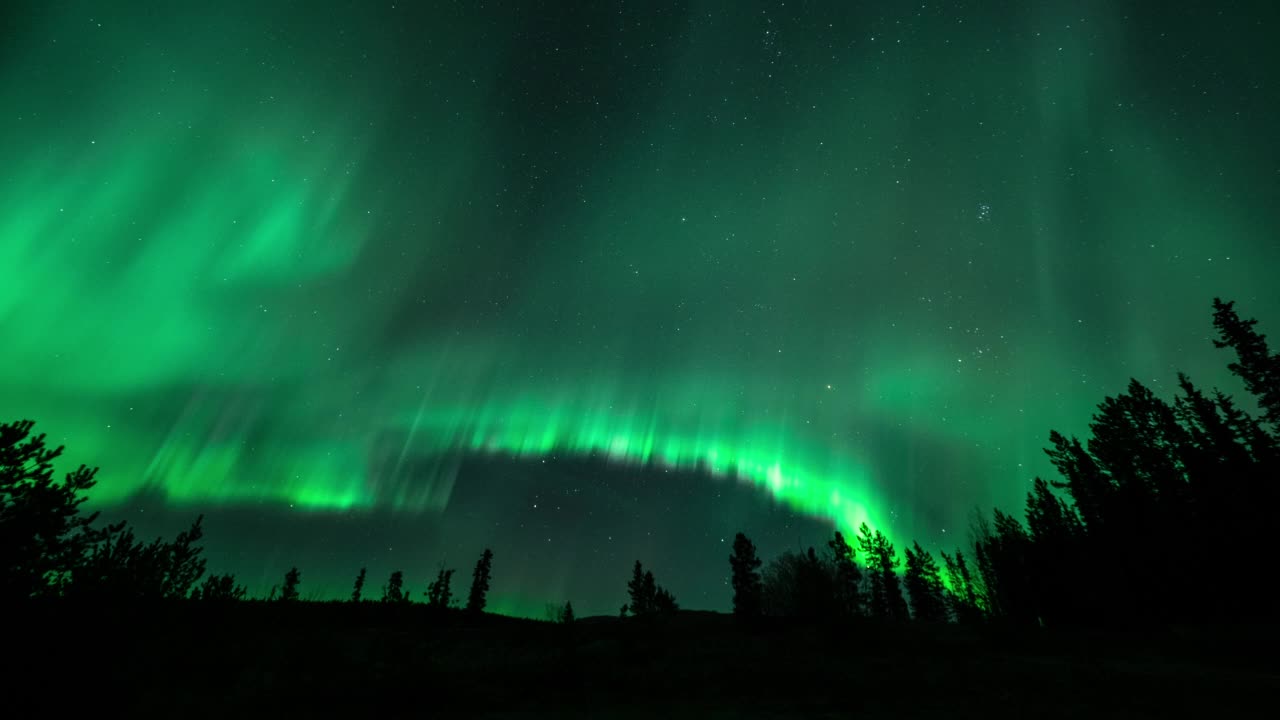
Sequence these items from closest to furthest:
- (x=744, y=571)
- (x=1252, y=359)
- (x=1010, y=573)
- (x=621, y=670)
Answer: (x=621, y=670) → (x=1252, y=359) → (x=1010, y=573) → (x=744, y=571)

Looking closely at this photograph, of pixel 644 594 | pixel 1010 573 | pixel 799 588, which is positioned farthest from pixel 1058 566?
pixel 644 594

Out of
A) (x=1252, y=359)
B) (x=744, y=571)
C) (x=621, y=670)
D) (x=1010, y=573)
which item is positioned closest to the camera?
(x=621, y=670)

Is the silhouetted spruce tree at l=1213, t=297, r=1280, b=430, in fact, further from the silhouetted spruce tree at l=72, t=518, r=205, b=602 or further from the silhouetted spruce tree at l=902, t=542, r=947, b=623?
the silhouetted spruce tree at l=72, t=518, r=205, b=602

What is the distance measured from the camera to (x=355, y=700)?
42.5 feet

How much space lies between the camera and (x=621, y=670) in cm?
1465

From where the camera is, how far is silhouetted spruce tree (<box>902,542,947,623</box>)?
295ft

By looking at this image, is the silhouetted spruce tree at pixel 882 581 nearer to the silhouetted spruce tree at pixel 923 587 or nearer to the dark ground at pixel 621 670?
the silhouetted spruce tree at pixel 923 587

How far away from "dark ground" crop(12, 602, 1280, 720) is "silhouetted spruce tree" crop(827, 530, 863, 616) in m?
49.8

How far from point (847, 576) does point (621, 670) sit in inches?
3314

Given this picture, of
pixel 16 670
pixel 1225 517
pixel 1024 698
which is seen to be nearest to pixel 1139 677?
pixel 1024 698

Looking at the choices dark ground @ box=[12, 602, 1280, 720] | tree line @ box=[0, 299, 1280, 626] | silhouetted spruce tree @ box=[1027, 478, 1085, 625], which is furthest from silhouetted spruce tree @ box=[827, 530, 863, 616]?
dark ground @ box=[12, 602, 1280, 720]

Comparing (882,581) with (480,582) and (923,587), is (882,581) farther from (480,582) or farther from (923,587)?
(480,582)

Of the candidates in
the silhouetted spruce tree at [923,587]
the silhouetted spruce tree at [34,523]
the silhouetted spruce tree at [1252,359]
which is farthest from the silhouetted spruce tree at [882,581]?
the silhouetted spruce tree at [34,523]

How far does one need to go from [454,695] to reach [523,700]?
81.4 inches
